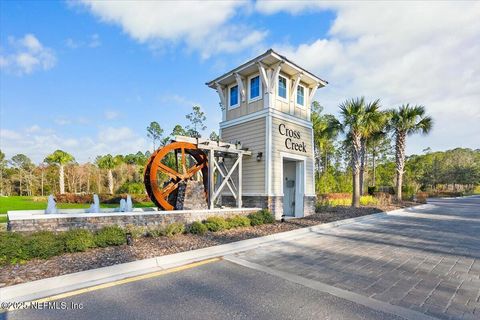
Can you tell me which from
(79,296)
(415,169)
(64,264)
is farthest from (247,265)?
(415,169)

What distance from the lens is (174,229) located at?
302 inches

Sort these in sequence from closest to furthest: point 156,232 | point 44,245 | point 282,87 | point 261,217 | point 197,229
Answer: point 44,245, point 156,232, point 197,229, point 261,217, point 282,87

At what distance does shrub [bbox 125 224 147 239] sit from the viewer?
7133 millimetres

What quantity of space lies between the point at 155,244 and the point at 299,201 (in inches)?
298

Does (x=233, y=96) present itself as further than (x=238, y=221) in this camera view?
Yes

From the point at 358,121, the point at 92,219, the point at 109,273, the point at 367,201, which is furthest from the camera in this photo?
the point at 367,201

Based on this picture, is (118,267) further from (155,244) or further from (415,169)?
(415,169)

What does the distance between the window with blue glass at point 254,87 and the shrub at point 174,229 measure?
6462mm

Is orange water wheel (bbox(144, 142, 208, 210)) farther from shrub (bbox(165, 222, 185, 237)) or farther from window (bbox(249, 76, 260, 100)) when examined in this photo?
window (bbox(249, 76, 260, 100))

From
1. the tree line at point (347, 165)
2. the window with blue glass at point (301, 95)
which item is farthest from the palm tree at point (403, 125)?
the window with blue glass at point (301, 95)

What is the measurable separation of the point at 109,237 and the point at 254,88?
8244 mm

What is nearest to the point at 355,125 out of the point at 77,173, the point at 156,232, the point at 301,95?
the point at 301,95

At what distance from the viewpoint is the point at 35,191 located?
153ft

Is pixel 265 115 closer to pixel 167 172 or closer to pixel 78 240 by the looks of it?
pixel 167 172
